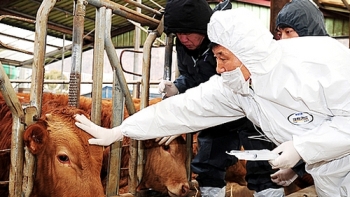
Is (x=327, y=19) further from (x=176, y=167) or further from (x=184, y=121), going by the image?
(x=184, y=121)

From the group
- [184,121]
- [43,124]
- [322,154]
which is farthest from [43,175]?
[322,154]

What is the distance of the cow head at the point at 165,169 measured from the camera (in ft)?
14.2

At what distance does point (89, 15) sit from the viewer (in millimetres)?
15648

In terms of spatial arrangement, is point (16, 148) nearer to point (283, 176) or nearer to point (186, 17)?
point (186, 17)

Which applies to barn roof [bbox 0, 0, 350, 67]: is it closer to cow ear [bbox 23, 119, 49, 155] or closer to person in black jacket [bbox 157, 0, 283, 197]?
person in black jacket [bbox 157, 0, 283, 197]

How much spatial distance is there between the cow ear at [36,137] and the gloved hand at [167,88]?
1147 mm

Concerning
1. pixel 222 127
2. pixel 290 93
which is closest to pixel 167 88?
pixel 222 127

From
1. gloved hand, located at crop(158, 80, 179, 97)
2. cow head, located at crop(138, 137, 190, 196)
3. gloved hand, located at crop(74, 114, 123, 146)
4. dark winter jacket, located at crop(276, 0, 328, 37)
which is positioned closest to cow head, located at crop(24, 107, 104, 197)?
gloved hand, located at crop(74, 114, 123, 146)

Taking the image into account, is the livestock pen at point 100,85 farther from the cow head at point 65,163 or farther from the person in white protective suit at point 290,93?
the person in white protective suit at point 290,93

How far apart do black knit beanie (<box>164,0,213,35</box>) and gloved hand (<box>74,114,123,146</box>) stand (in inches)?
37.5

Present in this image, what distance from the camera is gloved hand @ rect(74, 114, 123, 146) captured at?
2.83 metres

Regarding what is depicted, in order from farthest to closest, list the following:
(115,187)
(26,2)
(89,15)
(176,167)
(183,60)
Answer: (89,15) < (26,2) < (176,167) < (183,60) < (115,187)

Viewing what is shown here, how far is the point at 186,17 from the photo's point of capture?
3.42 m

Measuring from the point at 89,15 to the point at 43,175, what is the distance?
520 inches
